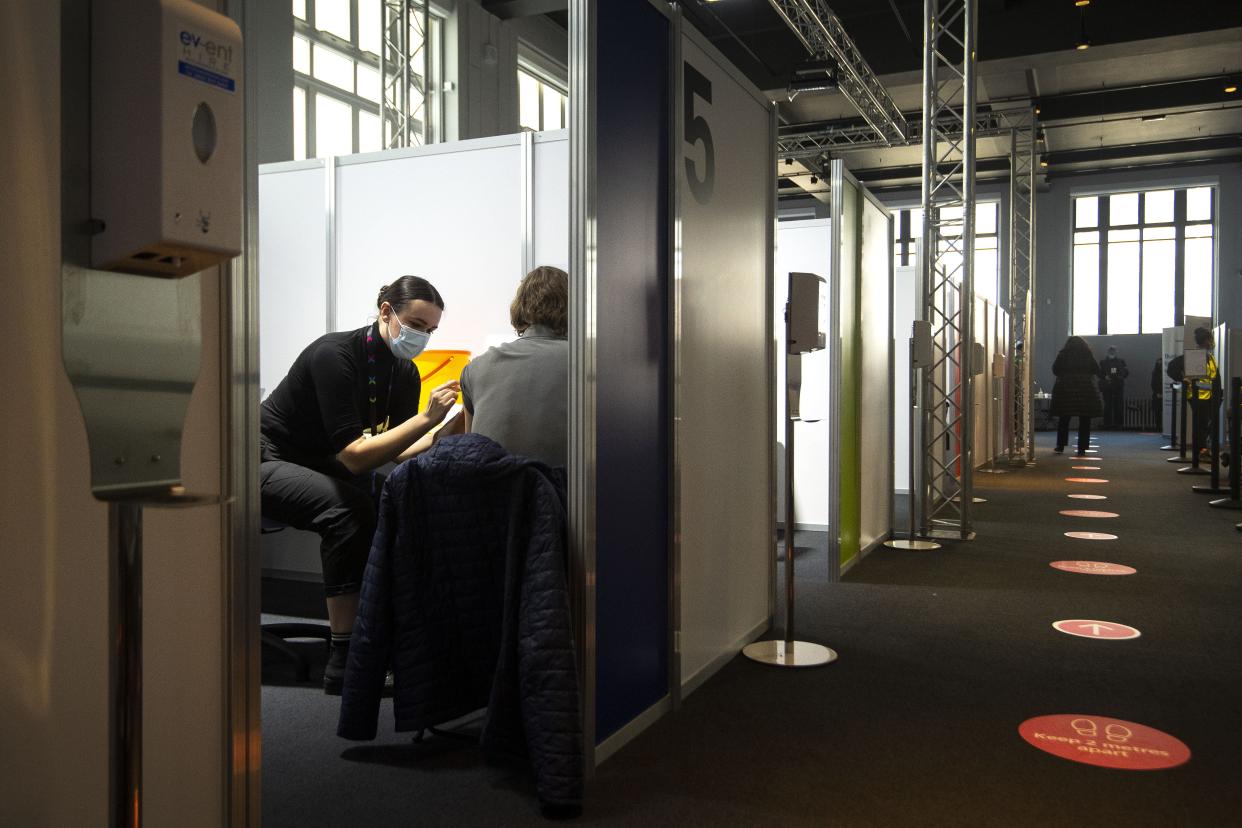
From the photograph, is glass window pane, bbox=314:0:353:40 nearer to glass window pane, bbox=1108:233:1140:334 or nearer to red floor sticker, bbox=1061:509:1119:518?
red floor sticker, bbox=1061:509:1119:518

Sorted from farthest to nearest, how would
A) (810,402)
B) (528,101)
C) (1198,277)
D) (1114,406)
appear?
(1114,406) < (1198,277) < (528,101) < (810,402)

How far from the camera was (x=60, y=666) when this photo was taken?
3.81 feet

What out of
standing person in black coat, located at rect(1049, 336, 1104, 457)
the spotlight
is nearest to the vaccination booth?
the spotlight

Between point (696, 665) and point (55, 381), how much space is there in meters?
2.18

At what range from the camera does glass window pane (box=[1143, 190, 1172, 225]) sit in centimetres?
1736

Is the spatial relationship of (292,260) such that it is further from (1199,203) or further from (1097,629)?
(1199,203)

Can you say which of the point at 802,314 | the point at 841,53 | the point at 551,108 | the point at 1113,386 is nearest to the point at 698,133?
the point at 802,314

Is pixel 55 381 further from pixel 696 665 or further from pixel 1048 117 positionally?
pixel 1048 117

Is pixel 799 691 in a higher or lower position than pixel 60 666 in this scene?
lower

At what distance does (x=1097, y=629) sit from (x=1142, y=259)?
16.2 m

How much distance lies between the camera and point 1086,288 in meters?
18.0

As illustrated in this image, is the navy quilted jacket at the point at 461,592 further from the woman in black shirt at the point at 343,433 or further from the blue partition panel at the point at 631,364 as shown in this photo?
the woman in black shirt at the point at 343,433

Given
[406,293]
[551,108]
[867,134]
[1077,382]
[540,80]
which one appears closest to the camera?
[406,293]

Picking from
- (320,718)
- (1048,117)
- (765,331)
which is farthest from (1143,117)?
(320,718)
